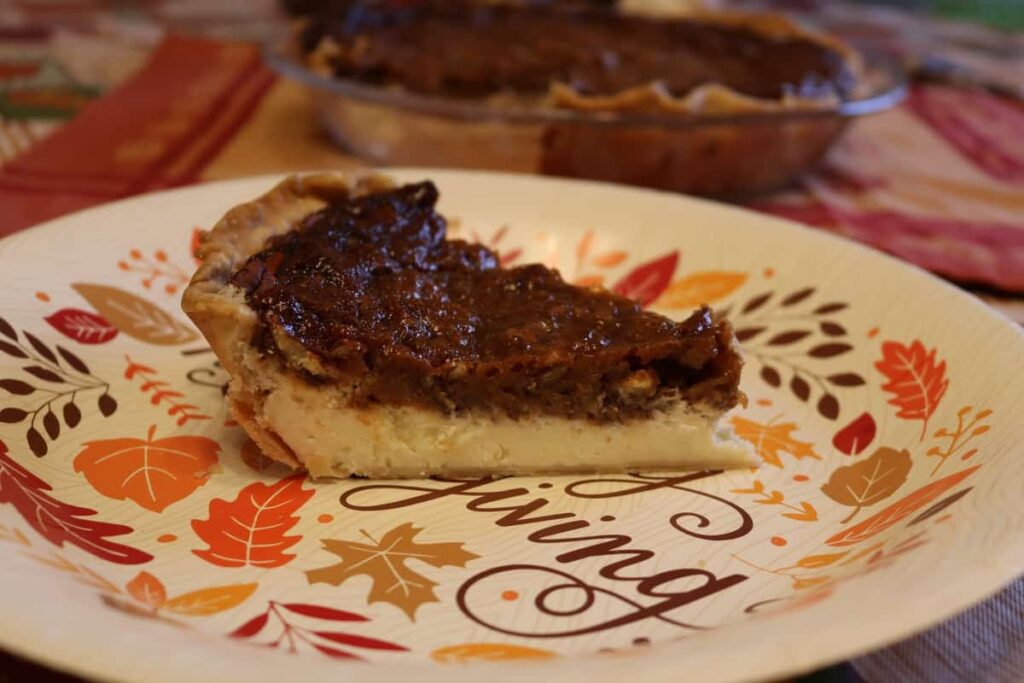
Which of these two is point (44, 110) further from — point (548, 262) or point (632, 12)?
point (632, 12)

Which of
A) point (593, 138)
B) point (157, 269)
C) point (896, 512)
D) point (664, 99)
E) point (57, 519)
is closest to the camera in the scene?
point (57, 519)

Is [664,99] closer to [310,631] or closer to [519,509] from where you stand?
[519,509]

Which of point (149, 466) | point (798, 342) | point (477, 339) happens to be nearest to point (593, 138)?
point (798, 342)

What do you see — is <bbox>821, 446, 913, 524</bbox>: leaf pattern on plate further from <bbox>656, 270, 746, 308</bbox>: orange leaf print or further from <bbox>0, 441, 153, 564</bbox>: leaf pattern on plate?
<bbox>0, 441, 153, 564</bbox>: leaf pattern on plate

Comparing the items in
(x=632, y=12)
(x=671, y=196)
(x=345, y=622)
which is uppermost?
(x=632, y=12)

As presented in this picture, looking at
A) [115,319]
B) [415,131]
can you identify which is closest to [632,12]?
[415,131]

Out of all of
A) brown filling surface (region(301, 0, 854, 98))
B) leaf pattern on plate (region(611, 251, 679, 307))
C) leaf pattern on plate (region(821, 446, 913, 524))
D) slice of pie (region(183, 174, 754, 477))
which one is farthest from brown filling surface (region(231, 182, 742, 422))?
brown filling surface (region(301, 0, 854, 98))

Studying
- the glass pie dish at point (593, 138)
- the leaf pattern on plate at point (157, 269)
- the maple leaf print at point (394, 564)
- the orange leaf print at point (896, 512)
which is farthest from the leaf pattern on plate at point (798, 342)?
the leaf pattern on plate at point (157, 269)
